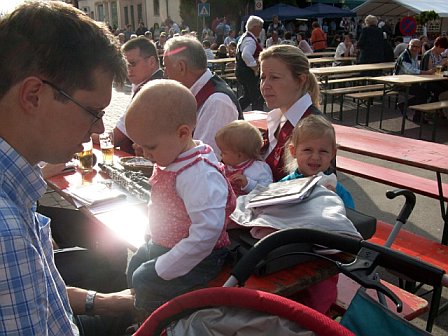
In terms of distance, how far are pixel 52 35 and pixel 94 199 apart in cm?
161

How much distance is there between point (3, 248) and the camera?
3.15 ft

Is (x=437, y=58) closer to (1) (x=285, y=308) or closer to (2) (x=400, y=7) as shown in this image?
(1) (x=285, y=308)

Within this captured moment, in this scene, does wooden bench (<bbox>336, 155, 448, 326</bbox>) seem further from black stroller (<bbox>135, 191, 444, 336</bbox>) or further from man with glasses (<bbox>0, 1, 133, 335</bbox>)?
man with glasses (<bbox>0, 1, 133, 335</bbox>)

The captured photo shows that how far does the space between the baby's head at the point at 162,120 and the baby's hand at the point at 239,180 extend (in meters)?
0.75

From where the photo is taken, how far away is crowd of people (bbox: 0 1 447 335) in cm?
109

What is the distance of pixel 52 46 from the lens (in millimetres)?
1115

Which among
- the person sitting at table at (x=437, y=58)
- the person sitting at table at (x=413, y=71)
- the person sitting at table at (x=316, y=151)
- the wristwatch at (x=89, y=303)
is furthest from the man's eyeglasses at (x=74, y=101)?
the person sitting at table at (x=437, y=58)

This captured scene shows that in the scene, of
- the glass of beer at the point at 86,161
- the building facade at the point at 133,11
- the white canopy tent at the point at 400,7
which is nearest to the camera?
the glass of beer at the point at 86,161

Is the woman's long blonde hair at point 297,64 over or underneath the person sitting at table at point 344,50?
over

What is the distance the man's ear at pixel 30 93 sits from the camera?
109 centimetres

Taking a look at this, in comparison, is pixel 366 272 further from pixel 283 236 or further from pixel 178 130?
pixel 178 130

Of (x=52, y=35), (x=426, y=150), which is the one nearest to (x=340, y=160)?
(x=426, y=150)

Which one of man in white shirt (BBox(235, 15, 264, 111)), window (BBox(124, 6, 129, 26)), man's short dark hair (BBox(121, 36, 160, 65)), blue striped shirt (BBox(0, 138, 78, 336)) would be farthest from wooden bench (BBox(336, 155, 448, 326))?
window (BBox(124, 6, 129, 26))

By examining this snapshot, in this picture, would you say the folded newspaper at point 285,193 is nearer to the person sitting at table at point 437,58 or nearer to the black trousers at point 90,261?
the black trousers at point 90,261
